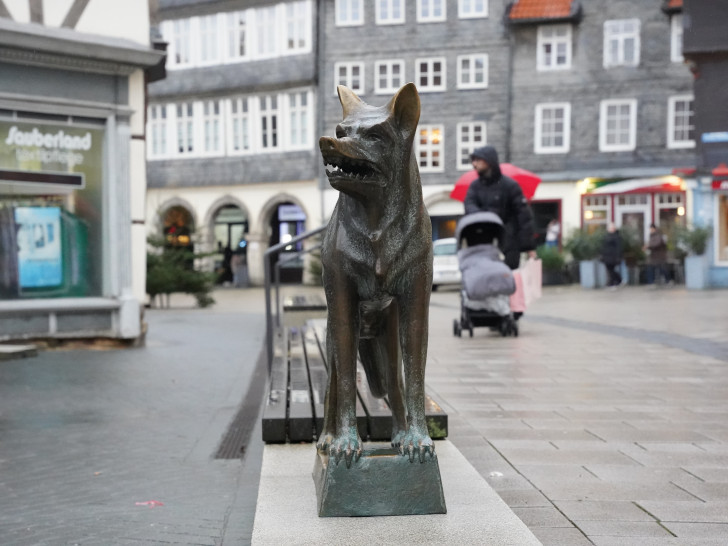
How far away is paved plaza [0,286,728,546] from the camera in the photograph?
384cm

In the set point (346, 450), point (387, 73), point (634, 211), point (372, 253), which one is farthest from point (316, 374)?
point (387, 73)

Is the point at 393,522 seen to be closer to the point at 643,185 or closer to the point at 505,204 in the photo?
the point at 505,204

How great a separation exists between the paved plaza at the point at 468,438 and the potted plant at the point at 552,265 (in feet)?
55.4

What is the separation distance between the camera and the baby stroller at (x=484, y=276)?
10.2 meters

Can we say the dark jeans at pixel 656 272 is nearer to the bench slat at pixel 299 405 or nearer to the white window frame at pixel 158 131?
the white window frame at pixel 158 131

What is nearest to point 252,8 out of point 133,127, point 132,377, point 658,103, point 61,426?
point 658,103

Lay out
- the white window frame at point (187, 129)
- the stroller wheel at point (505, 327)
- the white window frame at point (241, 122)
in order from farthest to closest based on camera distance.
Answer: the white window frame at point (187, 129) < the white window frame at point (241, 122) < the stroller wheel at point (505, 327)

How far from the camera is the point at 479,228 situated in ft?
34.5

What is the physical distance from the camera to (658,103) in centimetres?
3278

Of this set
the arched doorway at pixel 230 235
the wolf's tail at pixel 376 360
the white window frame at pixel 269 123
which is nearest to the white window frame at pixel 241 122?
the white window frame at pixel 269 123

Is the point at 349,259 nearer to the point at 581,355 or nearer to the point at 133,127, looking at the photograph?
the point at 581,355

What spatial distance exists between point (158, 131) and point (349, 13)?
973cm

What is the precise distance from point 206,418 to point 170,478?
188 cm

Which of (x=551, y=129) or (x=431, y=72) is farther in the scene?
(x=431, y=72)
